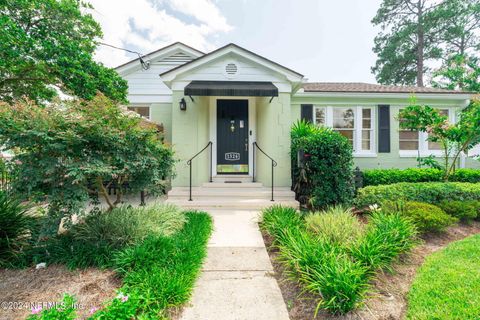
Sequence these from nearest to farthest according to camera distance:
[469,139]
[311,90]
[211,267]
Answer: [211,267], [469,139], [311,90]

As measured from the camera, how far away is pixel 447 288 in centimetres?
240

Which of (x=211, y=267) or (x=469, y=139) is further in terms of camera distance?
(x=469, y=139)

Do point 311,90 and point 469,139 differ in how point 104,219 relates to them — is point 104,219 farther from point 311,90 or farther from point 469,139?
point 469,139

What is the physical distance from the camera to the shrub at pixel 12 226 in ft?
10.00

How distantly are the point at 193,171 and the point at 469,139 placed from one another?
27.3 ft

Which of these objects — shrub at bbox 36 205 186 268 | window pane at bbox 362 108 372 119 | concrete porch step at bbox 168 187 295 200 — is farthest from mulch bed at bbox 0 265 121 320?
window pane at bbox 362 108 372 119

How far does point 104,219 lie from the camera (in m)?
3.54

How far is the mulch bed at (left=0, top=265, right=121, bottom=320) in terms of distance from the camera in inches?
86.6

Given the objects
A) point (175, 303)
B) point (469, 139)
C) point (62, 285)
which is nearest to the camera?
point (175, 303)

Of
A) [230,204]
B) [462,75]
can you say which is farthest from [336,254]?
[462,75]

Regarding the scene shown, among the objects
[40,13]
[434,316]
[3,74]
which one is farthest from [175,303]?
[3,74]

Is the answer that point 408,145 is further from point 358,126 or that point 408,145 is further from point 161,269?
point 161,269

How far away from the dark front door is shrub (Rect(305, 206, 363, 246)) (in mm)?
3839

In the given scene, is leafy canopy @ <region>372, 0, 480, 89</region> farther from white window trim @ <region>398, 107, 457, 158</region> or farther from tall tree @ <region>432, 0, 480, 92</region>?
white window trim @ <region>398, 107, 457, 158</region>
